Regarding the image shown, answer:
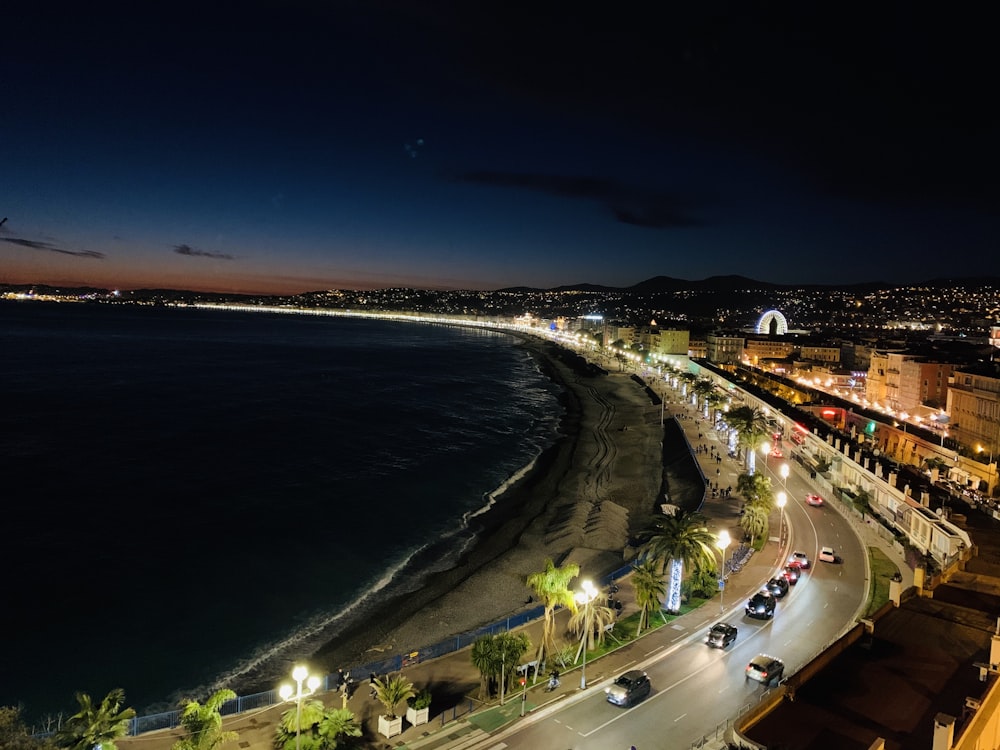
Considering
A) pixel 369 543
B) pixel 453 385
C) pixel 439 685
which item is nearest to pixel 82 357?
pixel 453 385

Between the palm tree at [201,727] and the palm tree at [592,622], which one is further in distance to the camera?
the palm tree at [592,622]

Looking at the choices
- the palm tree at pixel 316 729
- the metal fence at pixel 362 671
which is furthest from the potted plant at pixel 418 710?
the metal fence at pixel 362 671

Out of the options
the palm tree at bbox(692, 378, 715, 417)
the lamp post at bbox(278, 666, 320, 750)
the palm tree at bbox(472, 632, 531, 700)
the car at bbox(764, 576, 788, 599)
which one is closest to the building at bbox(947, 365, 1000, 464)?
the car at bbox(764, 576, 788, 599)

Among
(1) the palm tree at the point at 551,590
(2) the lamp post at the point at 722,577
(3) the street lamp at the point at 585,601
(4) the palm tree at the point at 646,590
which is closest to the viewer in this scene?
(3) the street lamp at the point at 585,601

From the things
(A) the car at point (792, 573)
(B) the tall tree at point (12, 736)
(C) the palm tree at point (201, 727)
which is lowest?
(A) the car at point (792, 573)

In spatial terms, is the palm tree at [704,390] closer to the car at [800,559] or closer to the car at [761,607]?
the car at [800,559]

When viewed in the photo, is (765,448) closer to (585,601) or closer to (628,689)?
(585,601)

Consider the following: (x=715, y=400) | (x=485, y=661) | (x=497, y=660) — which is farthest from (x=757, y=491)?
(x=715, y=400)

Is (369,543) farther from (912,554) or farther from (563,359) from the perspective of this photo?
(563,359)

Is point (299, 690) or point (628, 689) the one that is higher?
point (299, 690)
